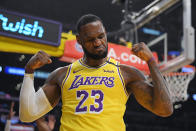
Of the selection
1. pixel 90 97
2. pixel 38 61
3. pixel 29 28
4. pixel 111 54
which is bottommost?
pixel 90 97

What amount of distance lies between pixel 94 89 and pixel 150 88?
42cm

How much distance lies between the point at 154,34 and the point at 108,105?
8.33 metres

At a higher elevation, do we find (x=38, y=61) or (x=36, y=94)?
(x=38, y=61)

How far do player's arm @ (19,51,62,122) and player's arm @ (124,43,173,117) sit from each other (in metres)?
0.62

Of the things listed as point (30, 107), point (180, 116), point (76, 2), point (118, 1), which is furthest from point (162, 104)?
point (180, 116)

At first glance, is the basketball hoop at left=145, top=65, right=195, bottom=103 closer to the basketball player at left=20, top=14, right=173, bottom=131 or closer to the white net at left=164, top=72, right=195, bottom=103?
the white net at left=164, top=72, right=195, bottom=103

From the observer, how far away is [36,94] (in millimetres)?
2414

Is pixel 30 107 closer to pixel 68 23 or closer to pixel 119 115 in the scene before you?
pixel 119 115

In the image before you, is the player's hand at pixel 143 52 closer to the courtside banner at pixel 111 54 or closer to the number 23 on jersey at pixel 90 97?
the number 23 on jersey at pixel 90 97

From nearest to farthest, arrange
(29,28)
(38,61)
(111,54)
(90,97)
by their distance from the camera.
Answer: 1. (90,97)
2. (38,61)
3. (29,28)
4. (111,54)

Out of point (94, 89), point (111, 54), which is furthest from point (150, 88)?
point (111, 54)

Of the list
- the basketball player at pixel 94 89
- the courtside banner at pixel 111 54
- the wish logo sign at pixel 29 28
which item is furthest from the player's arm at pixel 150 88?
the courtside banner at pixel 111 54

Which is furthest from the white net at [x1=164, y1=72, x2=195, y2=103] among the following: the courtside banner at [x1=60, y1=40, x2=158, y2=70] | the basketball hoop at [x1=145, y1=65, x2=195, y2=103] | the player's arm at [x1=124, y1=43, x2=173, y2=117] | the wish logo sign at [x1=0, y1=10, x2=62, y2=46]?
the player's arm at [x1=124, y1=43, x2=173, y2=117]

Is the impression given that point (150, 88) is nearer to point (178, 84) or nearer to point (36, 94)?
point (36, 94)
